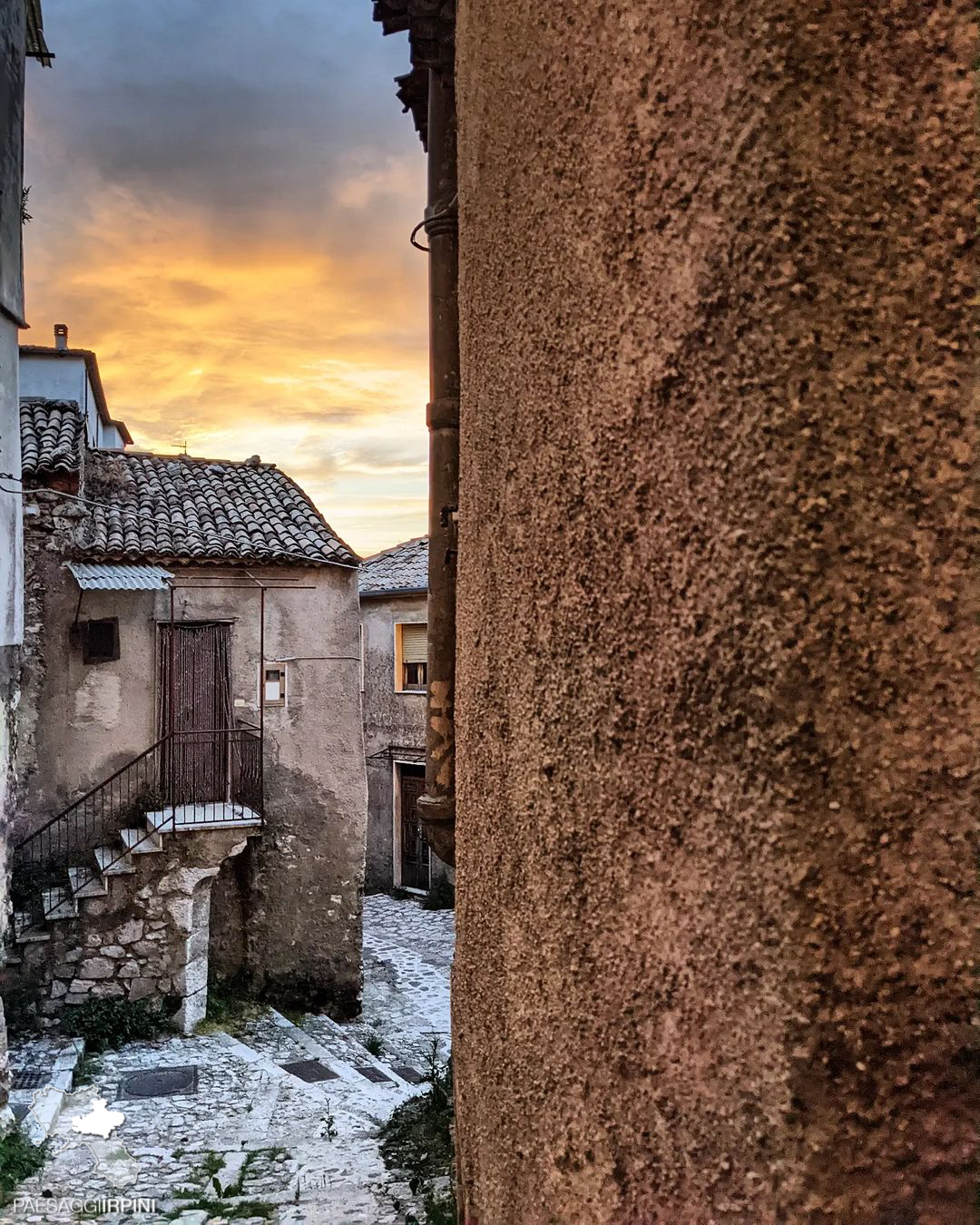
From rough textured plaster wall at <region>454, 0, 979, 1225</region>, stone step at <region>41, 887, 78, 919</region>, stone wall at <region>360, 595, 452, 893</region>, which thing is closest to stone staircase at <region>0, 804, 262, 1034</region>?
stone step at <region>41, 887, 78, 919</region>

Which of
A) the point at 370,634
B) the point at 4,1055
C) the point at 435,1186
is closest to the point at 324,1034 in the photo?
the point at 4,1055

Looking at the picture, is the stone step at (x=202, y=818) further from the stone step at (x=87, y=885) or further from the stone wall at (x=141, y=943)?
the stone step at (x=87, y=885)

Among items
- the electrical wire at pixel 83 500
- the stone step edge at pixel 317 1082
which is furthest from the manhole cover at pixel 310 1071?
the electrical wire at pixel 83 500

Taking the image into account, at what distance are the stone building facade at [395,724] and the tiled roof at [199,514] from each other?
193 inches

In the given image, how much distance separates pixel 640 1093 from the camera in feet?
2.34

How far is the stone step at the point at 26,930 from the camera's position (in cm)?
976

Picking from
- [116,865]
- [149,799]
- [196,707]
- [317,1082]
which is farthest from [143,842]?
[317,1082]

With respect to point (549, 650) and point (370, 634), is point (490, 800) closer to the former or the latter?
point (549, 650)

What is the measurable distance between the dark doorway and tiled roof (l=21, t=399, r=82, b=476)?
863cm

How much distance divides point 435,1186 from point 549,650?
6310 millimetres

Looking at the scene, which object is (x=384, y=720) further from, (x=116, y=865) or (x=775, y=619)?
(x=775, y=619)

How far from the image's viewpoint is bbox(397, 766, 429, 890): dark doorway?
1762 cm

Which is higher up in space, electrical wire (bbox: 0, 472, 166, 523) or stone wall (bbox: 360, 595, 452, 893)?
electrical wire (bbox: 0, 472, 166, 523)

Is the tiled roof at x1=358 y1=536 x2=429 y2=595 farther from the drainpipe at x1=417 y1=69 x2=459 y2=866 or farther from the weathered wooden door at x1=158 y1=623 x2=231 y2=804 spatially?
the drainpipe at x1=417 y1=69 x2=459 y2=866
